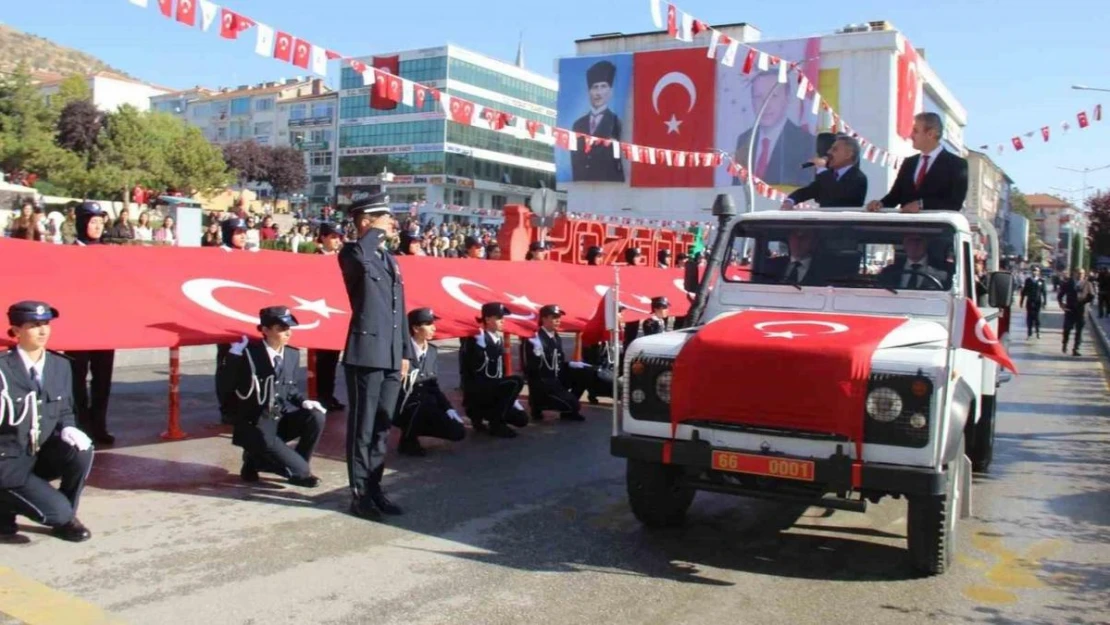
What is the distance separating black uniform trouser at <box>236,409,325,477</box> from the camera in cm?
733

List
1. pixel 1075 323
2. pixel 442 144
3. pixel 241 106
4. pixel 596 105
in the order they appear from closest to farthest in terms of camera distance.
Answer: pixel 1075 323 → pixel 442 144 → pixel 596 105 → pixel 241 106

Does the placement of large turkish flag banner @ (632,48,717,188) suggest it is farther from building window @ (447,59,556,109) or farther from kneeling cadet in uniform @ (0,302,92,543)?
kneeling cadet in uniform @ (0,302,92,543)

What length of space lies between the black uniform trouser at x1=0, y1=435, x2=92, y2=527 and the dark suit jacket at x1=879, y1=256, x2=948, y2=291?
5244mm

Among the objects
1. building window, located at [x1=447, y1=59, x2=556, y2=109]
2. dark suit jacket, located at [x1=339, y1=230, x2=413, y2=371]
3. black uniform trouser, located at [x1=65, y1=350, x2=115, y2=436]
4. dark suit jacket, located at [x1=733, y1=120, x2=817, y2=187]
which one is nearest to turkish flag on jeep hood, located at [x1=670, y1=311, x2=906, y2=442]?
dark suit jacket, located at [x1=339, y1=230, x2=413, y2=371]

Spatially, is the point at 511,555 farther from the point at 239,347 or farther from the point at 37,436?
the point at 239,347

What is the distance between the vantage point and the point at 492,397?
9758 mm

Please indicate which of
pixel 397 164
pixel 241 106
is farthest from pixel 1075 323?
pixel 241 106

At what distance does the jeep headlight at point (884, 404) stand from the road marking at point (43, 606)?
3.86 m

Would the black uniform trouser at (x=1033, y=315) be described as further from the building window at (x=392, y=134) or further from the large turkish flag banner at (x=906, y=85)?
the building window at (x=392, y=134)

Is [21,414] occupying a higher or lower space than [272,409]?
higher

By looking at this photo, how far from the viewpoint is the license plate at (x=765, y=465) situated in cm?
540

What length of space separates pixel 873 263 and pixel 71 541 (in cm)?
539

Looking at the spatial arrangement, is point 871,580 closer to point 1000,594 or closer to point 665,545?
point 1000,594

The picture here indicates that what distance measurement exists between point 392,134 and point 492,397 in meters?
80.1
